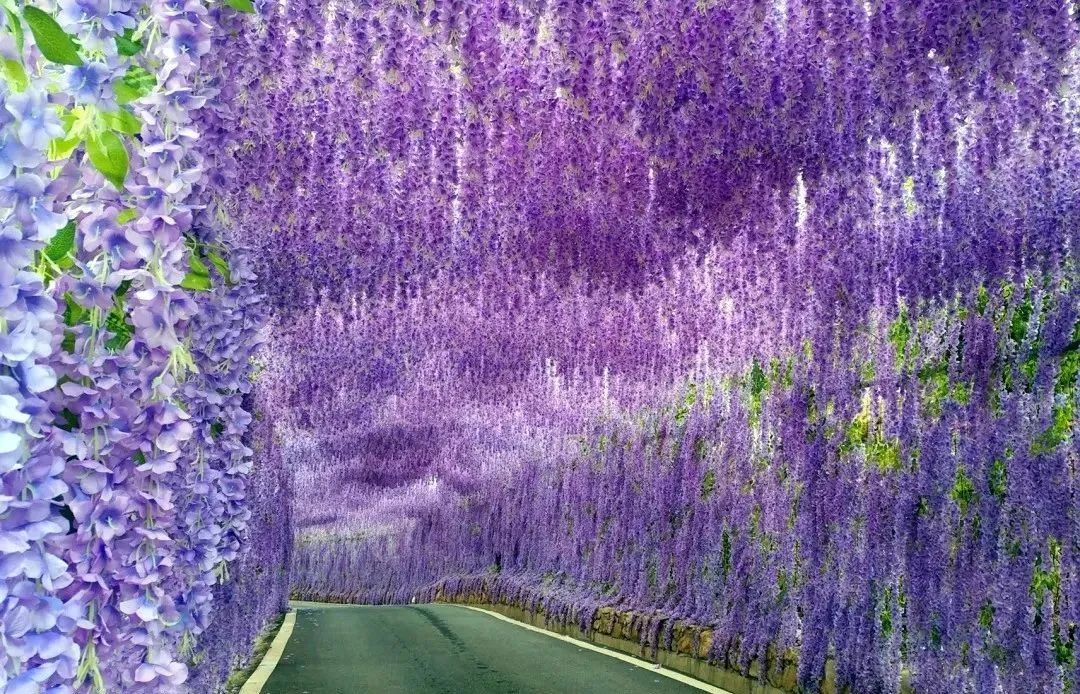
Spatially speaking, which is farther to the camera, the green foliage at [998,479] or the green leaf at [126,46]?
the green foliage at [998,479]

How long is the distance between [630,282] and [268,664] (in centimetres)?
573

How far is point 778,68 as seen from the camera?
252 inches

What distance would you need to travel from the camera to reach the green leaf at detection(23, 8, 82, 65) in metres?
1.73

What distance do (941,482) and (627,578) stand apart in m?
7.74

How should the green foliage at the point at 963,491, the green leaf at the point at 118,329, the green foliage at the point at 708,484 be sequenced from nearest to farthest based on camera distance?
the green leaf at the point at 118,329, the green foliage at the point at 963,491, the green foliage at the point at 708,484

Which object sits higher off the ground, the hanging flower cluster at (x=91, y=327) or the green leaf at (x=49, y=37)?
the green leaf at (x=49, y=37)

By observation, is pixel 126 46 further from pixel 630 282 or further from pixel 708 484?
pixel 708 484

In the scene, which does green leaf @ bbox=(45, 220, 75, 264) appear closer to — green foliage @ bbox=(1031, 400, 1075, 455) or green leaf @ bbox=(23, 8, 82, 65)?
green leaf @ bbox=(23, 8, 82, 65)

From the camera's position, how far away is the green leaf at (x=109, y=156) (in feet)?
7.22

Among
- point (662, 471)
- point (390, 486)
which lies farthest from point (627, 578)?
point (390, 486)

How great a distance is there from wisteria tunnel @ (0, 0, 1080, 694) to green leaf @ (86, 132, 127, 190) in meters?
0.01

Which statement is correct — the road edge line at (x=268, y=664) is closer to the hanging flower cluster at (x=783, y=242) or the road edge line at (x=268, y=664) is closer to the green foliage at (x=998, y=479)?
the hanging flower cluster at (x=783, y=242)

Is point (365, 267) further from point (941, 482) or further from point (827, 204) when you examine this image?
point (941, 482)

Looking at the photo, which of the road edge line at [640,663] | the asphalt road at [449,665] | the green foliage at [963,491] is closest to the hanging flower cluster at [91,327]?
the green foliage at [963,491]
